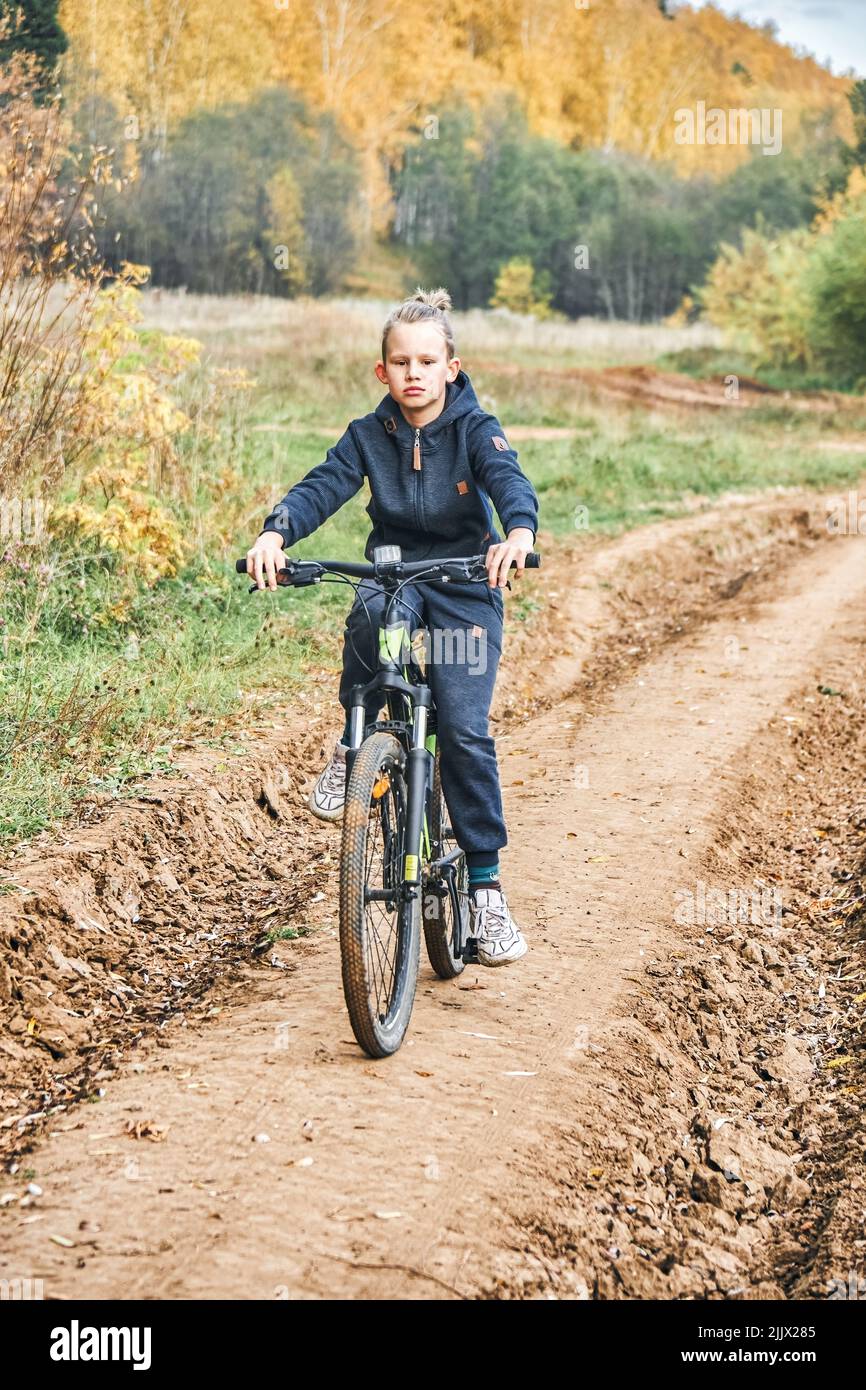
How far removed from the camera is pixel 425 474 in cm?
439

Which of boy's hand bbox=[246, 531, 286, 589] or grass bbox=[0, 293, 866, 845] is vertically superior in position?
boy's hand bbox=[246, 531, 286, 589]

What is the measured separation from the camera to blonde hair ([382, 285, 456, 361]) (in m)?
4.20

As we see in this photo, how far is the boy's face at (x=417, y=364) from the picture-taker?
4215 mm

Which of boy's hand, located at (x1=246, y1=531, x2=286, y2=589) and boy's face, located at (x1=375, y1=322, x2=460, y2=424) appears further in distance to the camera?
boy's face, located at (x1=375, y1=322, x2=460, y2=424)

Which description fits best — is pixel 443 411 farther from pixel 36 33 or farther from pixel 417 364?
pixel 36 33

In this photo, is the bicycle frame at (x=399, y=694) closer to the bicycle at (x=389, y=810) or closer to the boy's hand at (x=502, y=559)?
the bicycle at (x=389, y=810)

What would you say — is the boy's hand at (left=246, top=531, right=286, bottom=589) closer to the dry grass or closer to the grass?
the grass

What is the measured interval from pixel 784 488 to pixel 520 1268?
16.9 meters

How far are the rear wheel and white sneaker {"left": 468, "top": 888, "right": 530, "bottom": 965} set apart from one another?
13 centimetres

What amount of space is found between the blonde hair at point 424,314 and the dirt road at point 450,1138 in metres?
2.21

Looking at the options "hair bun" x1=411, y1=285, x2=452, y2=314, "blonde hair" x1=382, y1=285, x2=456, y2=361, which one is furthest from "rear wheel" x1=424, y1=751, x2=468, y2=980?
"hair bun" x1=411, y1=285, x2=452, y2=314

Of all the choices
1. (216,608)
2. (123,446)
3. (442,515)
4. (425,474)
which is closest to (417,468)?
(425,474)

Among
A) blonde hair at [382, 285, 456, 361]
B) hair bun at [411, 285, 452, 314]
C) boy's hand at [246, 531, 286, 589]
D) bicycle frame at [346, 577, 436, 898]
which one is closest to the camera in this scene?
boy's hand at [246, 531, 286, 589]

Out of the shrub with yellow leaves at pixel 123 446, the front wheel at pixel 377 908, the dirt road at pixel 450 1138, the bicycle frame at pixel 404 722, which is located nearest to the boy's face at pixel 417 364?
the bicycle frame at pixel 404 722
